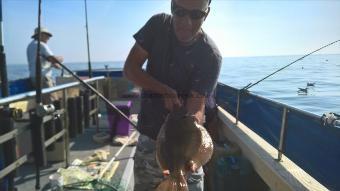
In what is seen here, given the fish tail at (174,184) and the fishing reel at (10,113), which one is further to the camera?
the fishing reel at (10,113)

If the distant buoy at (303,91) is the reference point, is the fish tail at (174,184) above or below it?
below

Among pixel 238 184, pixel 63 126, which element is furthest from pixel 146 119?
pixel 63 126

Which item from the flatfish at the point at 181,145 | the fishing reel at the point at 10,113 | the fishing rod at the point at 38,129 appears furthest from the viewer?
the fishing rod at the point at 38,129

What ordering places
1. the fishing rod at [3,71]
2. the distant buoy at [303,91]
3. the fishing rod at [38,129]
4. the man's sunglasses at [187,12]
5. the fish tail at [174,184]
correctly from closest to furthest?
the fish tail at [174,184]
the man's sunglasses at [187,12]
the fishing rod at [38,129]
the fishing rod at [3,71]
the distant buoy at [303,91]

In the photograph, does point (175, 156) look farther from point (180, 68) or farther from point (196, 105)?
point (180, 68)

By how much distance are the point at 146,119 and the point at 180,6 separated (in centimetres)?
91

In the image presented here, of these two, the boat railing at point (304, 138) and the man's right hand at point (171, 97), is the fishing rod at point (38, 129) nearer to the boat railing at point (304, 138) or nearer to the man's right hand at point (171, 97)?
the man's right hand at point (171, 97)

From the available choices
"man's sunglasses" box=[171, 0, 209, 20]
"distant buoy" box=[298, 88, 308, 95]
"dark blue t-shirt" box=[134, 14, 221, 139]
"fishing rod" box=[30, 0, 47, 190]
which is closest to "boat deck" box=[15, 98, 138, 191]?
"fishing rod" box=[30, 0, 47, 190]

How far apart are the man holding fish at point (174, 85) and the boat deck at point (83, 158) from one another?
168 centimetres

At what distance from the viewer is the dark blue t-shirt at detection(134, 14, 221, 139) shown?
102 inches

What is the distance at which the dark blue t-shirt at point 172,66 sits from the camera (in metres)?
2.60

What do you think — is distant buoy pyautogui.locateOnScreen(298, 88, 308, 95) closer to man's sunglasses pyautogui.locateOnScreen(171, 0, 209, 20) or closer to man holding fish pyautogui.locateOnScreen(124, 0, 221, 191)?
man holding fish pyautogui.locateOnScreen(124, 0, 221, 191)

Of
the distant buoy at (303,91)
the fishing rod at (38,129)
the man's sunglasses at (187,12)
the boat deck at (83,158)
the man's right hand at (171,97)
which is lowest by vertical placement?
the boat deck at (83,158)

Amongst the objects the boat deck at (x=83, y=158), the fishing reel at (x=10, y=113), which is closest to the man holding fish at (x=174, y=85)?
the boat deck at (x=83, y=158)
